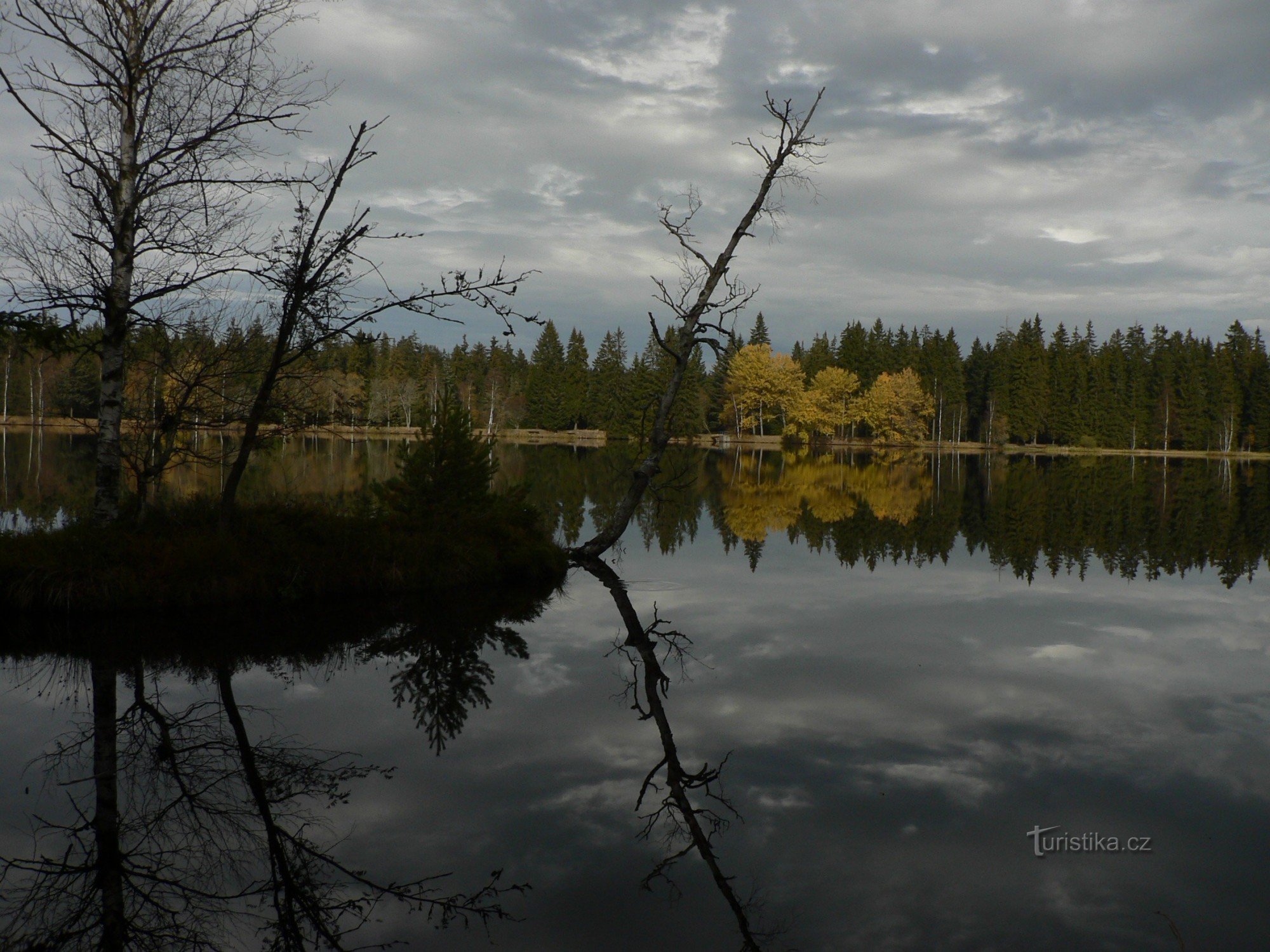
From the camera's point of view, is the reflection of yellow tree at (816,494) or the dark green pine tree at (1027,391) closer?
the reflection of yellow tree at (816,494)

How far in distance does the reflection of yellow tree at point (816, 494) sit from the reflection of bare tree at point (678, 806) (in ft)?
38.9

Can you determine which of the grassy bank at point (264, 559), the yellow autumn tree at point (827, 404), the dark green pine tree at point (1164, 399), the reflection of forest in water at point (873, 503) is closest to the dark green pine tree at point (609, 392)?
the yellow autumn tree at point (827, 404)

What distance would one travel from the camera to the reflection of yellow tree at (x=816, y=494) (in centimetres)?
2461

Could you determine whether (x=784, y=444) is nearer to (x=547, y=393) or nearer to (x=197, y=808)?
(x=547, y=393)

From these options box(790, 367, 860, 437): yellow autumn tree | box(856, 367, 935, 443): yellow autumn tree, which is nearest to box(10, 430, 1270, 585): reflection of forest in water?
box(790, 367, 860, 437): yellow autumn tree

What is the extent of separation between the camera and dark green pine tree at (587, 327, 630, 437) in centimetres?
9325

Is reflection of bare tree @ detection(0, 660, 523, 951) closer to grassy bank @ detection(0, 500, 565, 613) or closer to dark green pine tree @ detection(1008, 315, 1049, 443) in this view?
grassy bank @ detection(0, 500, 565, 613)

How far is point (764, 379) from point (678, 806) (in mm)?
82205

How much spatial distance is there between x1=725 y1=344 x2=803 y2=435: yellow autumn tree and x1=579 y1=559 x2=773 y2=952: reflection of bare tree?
257ft

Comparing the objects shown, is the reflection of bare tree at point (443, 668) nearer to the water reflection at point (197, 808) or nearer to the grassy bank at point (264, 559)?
the water reflection at point (197, 808)

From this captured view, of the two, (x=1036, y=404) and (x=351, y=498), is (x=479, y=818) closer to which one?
(x=351, y=498)

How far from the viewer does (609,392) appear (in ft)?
312

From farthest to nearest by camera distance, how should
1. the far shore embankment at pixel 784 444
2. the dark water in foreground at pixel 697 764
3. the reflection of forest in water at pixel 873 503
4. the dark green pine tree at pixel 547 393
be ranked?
the dark green pine tree at pixel 547 393 → the far shore embankment at pixel 784 444 → the reflection of forest in water at pixel 873 503 → the dark water in foreground at pixel 697 764

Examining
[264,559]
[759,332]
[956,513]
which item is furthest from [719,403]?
[264,559]
